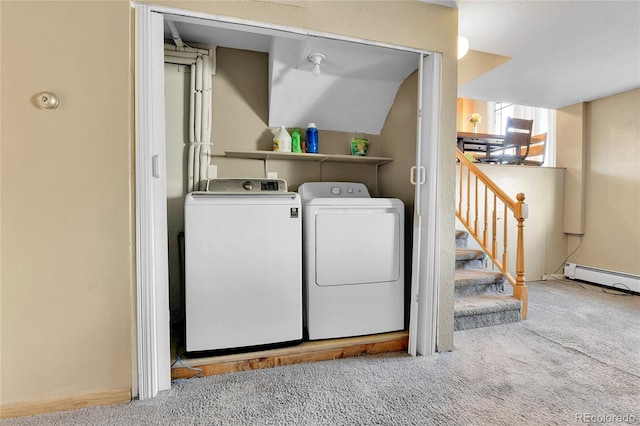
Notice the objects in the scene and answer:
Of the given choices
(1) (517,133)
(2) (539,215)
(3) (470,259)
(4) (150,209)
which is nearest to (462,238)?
(3) (470,259)

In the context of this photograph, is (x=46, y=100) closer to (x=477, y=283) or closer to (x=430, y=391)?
(x=430, y=391)

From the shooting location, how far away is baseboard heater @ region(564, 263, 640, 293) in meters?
3.50

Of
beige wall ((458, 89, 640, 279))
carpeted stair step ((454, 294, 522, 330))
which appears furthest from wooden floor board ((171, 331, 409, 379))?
beige wall ((458, 89, 640, 279))

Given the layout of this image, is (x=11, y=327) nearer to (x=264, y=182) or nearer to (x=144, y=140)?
(x=144, y=140)

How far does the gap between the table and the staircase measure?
1787 mm

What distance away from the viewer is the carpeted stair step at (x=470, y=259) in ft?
10.2

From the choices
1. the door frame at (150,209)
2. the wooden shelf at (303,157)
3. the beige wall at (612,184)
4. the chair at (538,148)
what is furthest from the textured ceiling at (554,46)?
the door frame at (150,209)

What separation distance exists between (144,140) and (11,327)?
41.0 inches

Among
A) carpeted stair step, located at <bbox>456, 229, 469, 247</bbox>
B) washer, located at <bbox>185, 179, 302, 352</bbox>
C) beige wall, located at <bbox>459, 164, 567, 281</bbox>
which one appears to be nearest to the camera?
washer, located at <bbox>185, 179, 302, 352</bbox>

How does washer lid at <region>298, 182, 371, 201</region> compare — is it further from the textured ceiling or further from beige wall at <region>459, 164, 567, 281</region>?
beige wall at <region>459, 164, 567, 281</region>

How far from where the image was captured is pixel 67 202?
4.74 ft

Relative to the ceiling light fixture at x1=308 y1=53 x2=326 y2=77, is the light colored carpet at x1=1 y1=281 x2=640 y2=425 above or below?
below

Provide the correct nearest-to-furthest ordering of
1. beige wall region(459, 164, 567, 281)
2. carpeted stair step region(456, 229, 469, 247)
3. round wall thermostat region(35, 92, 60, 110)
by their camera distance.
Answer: round wall thermostat region(35, 92, 60, 110) → carpeted stair step region(456, 229, 469, 247) → beige wall region(459, 164, 567, 281)

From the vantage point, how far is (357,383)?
5.51 feet
